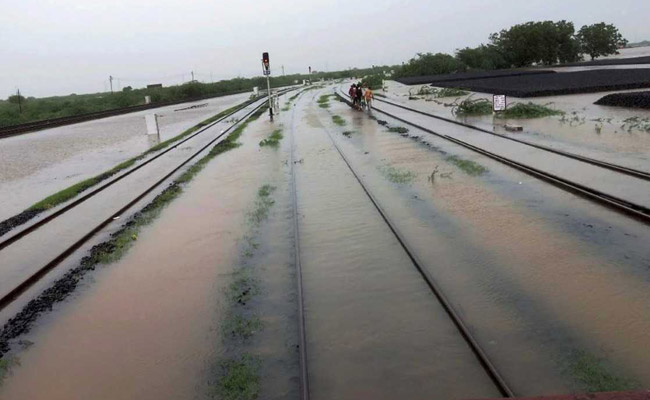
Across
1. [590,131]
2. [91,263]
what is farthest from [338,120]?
[91,263]

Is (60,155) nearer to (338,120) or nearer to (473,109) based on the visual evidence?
(338,120)

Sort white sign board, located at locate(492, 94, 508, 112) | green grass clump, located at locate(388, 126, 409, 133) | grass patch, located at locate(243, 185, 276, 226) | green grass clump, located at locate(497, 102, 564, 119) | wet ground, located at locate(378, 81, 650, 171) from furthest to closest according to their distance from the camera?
white sign board, located at locate(492, 94, 508, 112)
green grass clump, located at locate(497, 102, 564, 119)
green grass clump, located at locate(388, 126, 409, 133)
wet ground, located at locate(378, 81, 650, 171)
grass patch, located at locate(243, 185, 276, 226)

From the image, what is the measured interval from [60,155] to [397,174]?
688 inches

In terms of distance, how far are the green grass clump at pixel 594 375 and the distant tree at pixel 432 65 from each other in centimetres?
8899

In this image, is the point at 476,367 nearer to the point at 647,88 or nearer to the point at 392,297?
the point at 392,297

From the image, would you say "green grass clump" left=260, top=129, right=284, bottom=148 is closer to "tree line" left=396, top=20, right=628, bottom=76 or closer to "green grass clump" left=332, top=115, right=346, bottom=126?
"green grass clump" left=332, top=115, right=346, bottom=126

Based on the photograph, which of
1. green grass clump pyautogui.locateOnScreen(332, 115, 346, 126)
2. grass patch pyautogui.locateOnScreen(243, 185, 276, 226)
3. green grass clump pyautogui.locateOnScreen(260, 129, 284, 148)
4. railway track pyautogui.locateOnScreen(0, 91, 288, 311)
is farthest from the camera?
green grass clump pyautogui.locateOnScreen(332, 115, 346, 126)

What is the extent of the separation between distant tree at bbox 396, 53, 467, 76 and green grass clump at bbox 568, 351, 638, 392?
89.0 m

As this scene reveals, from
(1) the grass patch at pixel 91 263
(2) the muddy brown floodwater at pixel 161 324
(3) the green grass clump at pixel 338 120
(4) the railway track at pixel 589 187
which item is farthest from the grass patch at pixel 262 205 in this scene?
(3) the green grass clump at pixel 338 120

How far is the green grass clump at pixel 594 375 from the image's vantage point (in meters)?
4.53

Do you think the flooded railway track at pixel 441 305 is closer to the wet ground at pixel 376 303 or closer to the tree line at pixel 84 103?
the wet ground at pixel 376 303

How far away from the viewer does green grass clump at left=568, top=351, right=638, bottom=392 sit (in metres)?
4.53

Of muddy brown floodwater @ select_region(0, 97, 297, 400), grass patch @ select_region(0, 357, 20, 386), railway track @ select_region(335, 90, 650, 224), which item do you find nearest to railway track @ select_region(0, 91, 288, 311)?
muddy brown floodwater @ select_region(0, 97, 297, 400)

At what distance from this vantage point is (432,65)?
9106 centimetres
